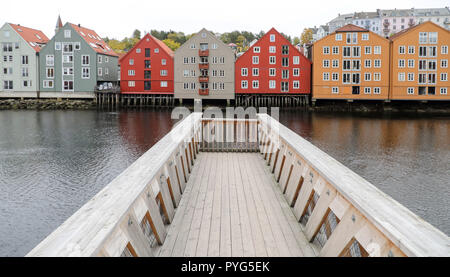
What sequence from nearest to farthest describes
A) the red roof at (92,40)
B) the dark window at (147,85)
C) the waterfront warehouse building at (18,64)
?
the dark window at (147,85) < the waterfront warehouse building at (18,64) < the red roof at (92,40)

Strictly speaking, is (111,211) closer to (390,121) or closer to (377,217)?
(377,217)

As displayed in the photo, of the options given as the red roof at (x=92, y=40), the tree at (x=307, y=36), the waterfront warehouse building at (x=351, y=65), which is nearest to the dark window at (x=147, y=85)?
the red roof at (x=92, y=40)

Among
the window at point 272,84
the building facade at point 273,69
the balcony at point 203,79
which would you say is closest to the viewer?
the building facade at point 273,69

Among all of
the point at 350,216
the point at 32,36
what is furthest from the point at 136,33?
the point at 350,216

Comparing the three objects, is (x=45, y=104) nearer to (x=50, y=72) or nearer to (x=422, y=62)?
(x=50, y=72)

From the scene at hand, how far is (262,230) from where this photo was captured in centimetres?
539

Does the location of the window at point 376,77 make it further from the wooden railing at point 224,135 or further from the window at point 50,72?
the wooden railing at point 224,135

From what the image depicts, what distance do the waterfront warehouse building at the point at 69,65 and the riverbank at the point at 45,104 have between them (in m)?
1.41

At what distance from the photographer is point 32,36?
67.9 metres

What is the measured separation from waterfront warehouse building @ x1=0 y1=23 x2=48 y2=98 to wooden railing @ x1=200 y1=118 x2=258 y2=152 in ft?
194

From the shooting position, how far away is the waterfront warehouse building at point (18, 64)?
6406 centimetres

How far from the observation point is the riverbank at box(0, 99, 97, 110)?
6150cm

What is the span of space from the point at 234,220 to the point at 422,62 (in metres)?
57.7

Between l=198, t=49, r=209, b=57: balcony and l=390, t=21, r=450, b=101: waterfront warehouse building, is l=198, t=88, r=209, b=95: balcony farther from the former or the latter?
l=390, t=21, r=450, b=101: waterfront warehouse building
